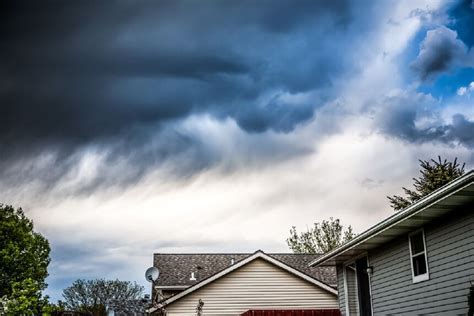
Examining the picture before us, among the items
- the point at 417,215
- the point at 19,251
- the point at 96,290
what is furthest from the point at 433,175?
the point at 96,290

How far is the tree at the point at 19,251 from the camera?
1759 inches

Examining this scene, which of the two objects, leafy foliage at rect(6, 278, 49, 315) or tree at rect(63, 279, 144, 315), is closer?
leafy foliage at rect(6, 278, 49, 315)

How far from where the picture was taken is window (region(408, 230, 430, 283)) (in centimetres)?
1416

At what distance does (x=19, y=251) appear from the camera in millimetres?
45312

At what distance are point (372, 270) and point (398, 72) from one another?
866 centimetres

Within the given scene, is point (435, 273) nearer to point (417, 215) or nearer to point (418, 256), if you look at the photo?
point (418, 256)

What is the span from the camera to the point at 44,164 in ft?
92.5

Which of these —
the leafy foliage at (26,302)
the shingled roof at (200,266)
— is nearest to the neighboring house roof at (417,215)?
the leafy foliage at (26,302)

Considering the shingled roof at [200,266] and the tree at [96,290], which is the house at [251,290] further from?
the tree at [96,290]

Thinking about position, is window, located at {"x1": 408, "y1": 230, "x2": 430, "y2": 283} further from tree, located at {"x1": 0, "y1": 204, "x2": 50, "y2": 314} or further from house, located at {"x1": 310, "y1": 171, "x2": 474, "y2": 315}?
tree, located at {"x1": 0, "y1": 204, "x2": 50, "y2": 314}

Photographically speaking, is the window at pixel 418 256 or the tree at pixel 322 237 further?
the tree at pixel 322 237

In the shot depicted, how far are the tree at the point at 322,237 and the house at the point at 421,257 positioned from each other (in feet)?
121

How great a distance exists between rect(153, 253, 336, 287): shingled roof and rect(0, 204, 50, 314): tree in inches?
599

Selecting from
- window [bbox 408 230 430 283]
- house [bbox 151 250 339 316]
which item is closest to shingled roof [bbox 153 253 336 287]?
house [bbox 151 250 339 316]
